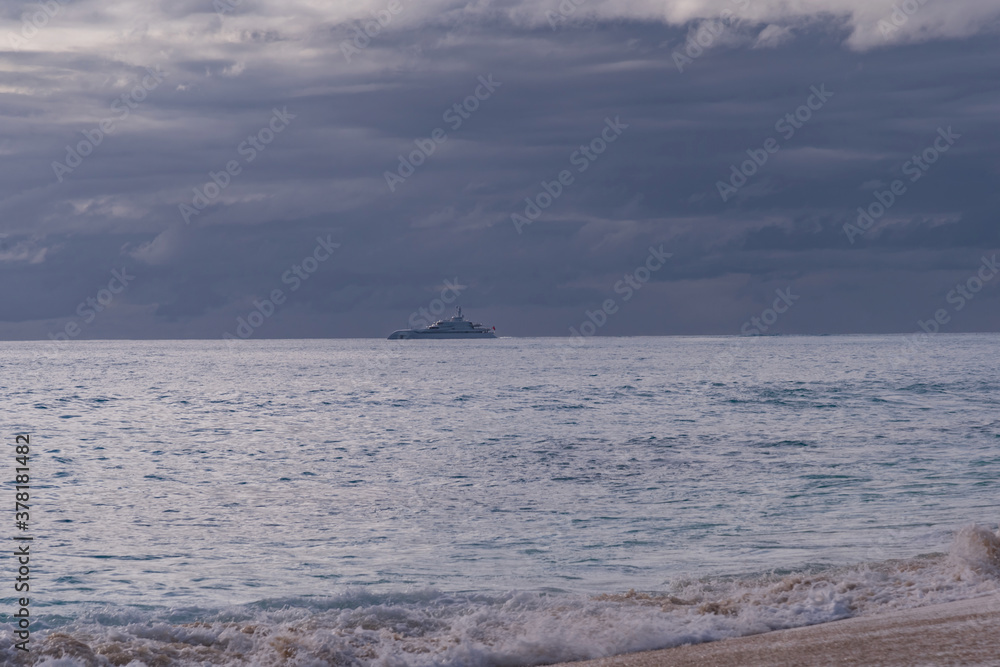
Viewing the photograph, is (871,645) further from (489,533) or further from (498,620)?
(489,533)

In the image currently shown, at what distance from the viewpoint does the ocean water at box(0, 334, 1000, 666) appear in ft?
31.6

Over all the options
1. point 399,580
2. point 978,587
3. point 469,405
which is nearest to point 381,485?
point 399,580

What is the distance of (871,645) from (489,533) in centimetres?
894

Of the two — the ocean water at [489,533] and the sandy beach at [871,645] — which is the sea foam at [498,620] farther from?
the sandy beach at [871,645]

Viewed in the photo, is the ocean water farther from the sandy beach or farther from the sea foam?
the sandy beach

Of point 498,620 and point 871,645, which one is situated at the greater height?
point 871,645

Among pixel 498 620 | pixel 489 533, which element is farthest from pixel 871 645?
pixel 489 533

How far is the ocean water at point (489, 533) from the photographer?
962 centimetres

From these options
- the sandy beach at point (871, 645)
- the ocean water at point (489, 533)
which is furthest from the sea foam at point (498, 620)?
the sandy beach at point (871, 645)

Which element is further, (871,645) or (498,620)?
(498,620)

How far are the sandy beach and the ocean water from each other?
0.64m

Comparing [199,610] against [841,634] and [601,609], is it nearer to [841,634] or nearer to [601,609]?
[601,609]

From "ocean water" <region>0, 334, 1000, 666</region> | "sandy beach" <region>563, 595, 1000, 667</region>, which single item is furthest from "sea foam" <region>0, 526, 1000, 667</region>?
"sandy beach" <region>563, 595, 1000, 667</region>

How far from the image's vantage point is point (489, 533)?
52.6 ft
